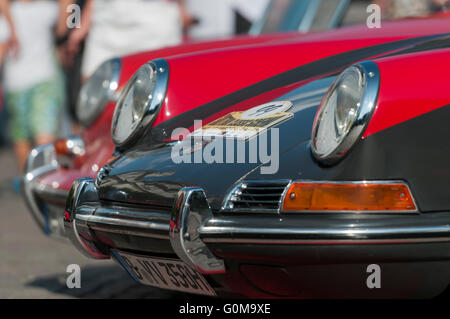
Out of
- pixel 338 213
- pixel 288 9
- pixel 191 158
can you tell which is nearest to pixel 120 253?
pixel 191 158

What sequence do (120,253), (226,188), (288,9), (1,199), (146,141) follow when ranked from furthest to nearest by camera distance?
(1,199)
(288,9)
(146,141)
(120,253)
(226,188)

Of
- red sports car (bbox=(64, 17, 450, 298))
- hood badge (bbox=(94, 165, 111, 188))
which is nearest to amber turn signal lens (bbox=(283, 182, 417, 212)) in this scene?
red sports car (bbox=(64, 17, 450, 298))

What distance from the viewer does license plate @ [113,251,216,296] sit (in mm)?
2316

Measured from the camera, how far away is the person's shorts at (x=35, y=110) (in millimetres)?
5720

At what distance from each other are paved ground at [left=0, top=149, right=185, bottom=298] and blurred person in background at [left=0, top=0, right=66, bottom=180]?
35.7 inches

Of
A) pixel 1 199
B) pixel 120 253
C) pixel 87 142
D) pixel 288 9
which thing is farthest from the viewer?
pixel 1 199

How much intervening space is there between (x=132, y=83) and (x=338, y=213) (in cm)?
109

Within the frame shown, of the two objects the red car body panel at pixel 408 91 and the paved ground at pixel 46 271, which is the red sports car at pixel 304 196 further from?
the paved ground at pixel 46 271

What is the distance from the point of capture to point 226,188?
7.20 ft

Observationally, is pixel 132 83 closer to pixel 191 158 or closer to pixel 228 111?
pixel 228 111

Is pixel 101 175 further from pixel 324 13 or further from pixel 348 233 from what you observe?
pixel 324 13

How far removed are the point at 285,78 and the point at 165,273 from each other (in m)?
0.81

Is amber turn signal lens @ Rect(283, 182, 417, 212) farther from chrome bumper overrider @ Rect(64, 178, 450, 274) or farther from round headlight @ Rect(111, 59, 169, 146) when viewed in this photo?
round headlight @ Rect(111, 59, 169, 146)

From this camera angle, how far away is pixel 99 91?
3428mm
